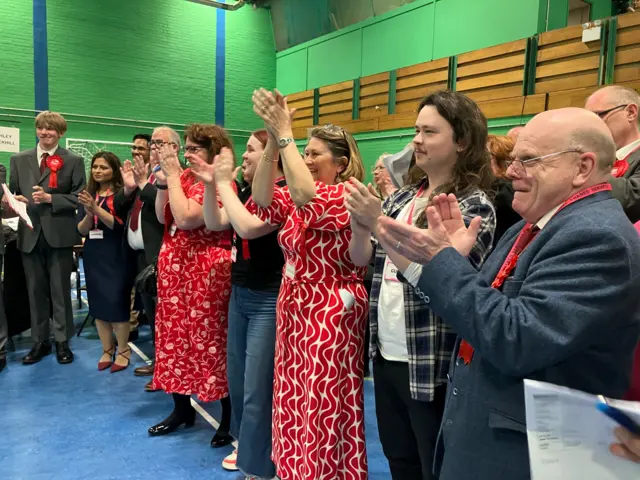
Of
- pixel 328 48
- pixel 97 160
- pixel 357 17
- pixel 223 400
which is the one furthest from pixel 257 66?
pixel 223 400

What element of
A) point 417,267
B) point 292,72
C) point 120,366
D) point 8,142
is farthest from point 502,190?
point 292,72

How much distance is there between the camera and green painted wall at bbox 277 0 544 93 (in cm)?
638

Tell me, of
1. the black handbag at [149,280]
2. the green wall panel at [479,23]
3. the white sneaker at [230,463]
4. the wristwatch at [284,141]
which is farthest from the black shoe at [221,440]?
the green wall panel at [479,23]

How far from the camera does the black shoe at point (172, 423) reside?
107 inches

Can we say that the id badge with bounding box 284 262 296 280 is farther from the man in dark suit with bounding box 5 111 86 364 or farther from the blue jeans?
the man in dark suit with bounding box 5 111 86 364

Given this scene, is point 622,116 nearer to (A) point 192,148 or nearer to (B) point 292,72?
(A) point 192,148

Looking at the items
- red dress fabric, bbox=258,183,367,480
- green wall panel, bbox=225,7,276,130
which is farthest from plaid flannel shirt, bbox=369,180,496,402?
green wall panel, bbox=225,7,276,130

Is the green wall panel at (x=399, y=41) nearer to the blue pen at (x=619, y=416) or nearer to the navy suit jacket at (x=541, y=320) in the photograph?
the navy suit jacket at (x=541, y=320)

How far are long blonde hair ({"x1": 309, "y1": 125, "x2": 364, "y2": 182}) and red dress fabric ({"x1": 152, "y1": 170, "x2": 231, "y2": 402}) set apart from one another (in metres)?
0.85

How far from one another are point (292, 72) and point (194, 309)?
8.30m

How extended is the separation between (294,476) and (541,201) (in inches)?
53.7

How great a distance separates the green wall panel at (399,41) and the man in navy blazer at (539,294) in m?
6.98

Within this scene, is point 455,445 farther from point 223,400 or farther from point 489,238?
point 223,400

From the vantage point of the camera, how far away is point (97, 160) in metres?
3.64
